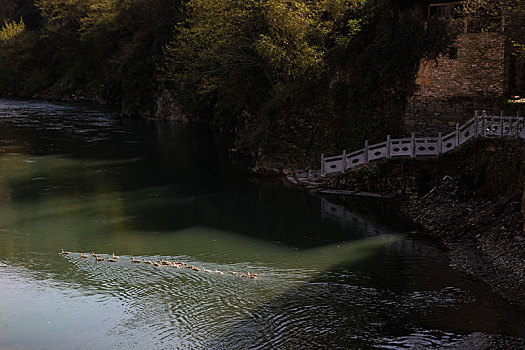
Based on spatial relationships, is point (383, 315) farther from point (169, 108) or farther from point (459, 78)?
point (169, 108)

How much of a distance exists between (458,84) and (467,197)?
6.60m

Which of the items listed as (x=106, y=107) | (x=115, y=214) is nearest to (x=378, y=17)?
(x=115, y=214)

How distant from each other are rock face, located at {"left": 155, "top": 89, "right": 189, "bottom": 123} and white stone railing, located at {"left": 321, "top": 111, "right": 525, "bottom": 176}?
30050 mm

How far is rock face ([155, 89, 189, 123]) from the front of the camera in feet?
195

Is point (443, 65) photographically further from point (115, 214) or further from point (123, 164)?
point (123, 164)

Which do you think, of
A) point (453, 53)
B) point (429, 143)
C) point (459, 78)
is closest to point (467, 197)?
point (429, 143)

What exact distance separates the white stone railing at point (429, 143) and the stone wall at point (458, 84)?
77 cm

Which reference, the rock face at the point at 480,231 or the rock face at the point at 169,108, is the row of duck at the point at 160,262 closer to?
the rock face at the point at 480,231

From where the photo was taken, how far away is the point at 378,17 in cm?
3288

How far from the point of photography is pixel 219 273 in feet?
64.6

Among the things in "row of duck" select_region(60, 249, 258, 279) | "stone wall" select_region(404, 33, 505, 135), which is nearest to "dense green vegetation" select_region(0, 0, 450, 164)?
"stone wall" select_region(404, 33, 505, 135)

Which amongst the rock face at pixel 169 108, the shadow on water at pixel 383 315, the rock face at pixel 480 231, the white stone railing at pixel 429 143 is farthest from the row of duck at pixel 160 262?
the rock face at pixel 169 108

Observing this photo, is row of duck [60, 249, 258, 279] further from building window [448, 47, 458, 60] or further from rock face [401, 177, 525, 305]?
building window [448, 47, 458, 60]

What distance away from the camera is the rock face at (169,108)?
5934 centimetres
